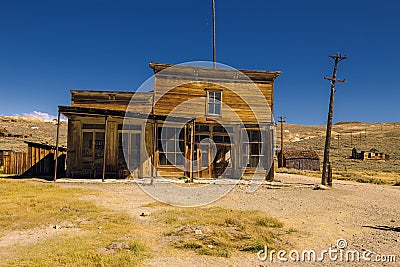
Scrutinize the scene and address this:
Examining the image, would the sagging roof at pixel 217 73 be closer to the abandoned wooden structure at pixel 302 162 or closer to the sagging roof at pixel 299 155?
the abandoned wooden structure at pixel 302 162

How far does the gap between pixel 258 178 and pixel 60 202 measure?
12388mm

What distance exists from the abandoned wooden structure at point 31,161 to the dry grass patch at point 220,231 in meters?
12.4

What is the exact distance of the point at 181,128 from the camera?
18562 millimetres

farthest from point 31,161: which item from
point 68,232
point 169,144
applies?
point 68,232

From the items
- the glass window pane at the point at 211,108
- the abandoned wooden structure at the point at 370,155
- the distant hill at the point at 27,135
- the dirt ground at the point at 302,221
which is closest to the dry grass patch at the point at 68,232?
the dirt ground at the point at 302,221

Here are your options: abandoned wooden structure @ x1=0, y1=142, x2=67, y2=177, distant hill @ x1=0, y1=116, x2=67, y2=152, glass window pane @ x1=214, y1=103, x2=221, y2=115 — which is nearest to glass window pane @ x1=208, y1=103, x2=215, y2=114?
glass window pane @ x1=214, y1=103, x2=221, y2=115

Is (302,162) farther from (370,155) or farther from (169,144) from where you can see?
(169,144)

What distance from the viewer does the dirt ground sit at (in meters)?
5.39

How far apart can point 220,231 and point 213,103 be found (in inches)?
534

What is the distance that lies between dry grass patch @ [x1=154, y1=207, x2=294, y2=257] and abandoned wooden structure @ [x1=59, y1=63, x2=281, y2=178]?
8.70 metres

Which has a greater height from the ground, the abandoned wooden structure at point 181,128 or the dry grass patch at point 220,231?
the abandoned wooden structure at point 181,128

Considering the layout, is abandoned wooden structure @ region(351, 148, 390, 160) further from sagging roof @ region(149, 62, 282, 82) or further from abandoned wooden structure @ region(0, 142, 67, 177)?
abandoned wooden structure @ region(0, 142, 67, 177)

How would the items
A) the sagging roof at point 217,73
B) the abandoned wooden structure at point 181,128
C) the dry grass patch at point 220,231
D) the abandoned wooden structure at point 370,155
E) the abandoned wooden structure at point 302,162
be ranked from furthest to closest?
the abandoned wooden structure at point 370,155
the abandoned wooden structure at point 302,162
the sagging roof at point 217,73
the abandoned wooden structure at point 181,128
the dry grass patch at point 220,231

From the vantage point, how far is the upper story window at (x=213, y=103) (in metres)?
19.7
